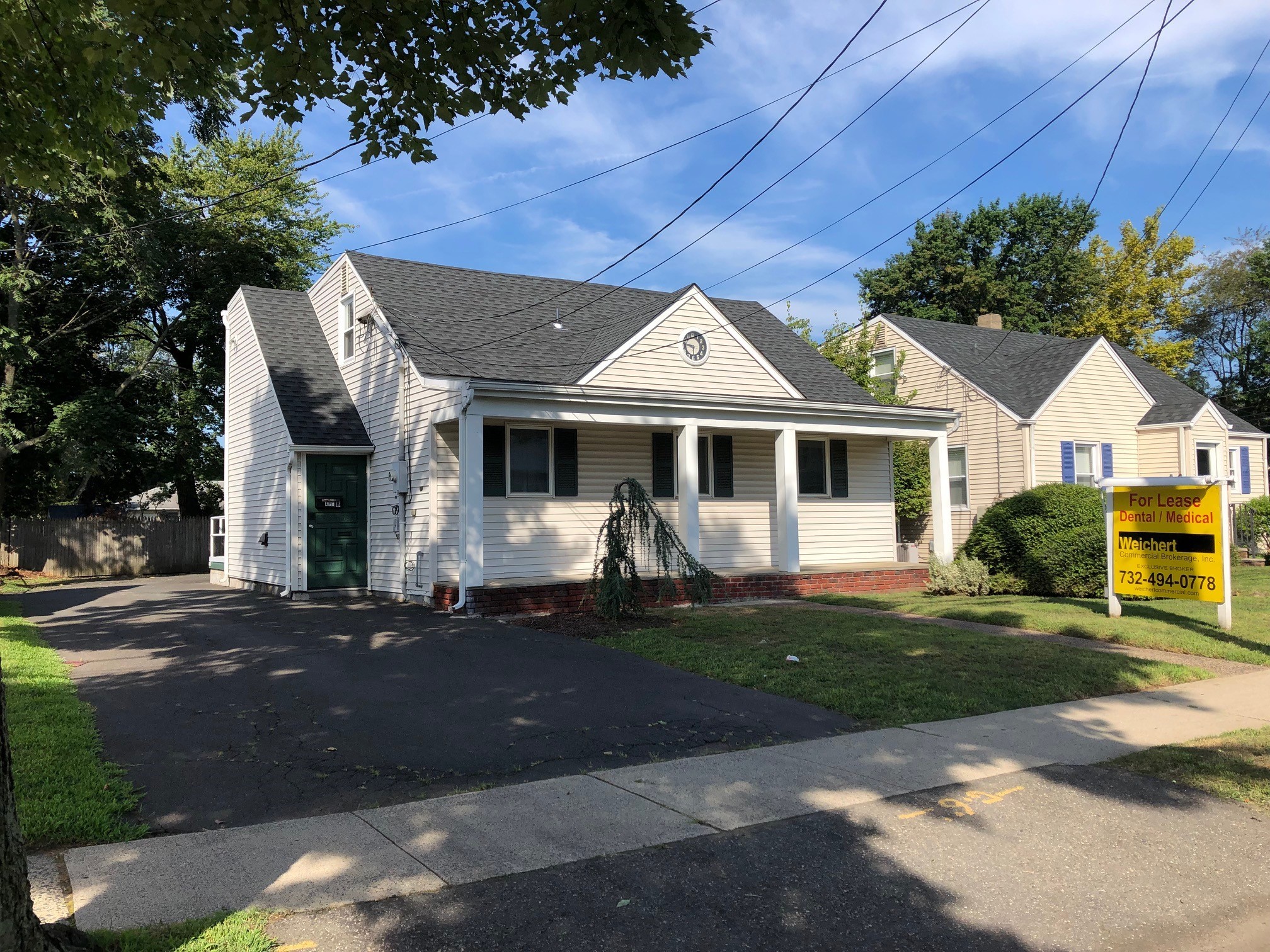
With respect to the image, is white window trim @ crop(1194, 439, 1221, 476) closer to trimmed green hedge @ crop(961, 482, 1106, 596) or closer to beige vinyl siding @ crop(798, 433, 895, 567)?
beige vinyl siding @ crop(798, 433, 895, 567)

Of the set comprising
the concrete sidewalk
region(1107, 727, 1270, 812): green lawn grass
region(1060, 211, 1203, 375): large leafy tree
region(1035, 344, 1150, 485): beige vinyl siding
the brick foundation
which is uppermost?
region(1060, 211, 1203, 375): large leafy tree

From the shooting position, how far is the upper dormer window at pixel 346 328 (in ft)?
62.9

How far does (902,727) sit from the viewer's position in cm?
744

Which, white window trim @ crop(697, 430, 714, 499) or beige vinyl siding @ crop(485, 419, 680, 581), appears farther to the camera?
white window trim @ crop(697, 430, 714, 499)

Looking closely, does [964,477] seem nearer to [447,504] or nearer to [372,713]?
[447,504]

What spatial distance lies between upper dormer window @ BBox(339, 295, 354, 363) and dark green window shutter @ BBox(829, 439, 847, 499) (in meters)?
10.5

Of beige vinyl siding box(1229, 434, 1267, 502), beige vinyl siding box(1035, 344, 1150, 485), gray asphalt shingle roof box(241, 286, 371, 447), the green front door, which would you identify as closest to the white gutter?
gray asphalt shingle roof box(241, 286, 371, 447)

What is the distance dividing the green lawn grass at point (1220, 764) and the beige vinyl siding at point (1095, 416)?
17.8 metres

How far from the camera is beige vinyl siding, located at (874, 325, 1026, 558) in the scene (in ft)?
78.3

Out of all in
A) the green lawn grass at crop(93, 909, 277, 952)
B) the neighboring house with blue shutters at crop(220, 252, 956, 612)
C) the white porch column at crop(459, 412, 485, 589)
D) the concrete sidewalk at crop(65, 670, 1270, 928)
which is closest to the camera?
the green lawn grass at crop(93, 909, 277, 952)

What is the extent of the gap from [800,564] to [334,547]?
9.41 m

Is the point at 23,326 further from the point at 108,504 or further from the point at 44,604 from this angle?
the point at 44,604

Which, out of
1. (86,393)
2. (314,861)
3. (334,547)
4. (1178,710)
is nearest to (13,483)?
(86,393)

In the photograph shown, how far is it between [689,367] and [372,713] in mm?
11221
